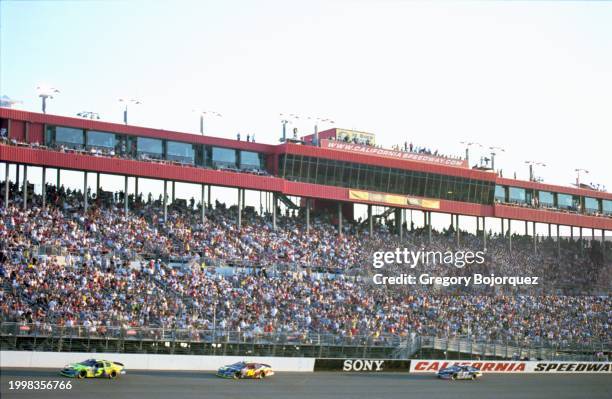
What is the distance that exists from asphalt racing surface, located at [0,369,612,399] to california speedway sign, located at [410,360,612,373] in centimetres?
219

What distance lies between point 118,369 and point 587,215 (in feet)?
209

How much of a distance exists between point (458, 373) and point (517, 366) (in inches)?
337

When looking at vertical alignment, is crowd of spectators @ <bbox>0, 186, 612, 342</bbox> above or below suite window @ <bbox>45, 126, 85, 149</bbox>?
below

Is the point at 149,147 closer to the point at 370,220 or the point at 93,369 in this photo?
the point at 370,220

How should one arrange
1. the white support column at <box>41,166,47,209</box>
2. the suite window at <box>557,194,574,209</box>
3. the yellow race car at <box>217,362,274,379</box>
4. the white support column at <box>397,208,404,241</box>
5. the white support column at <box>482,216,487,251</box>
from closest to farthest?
the yellow race car at <box>217,362,274,379</box>
the white support column at <box>41,166,47,209</box>
the white support column at <box>397,208,404,241</box>
the white support column at <box>482,216,487,251</box>
the suite window at <box>557,194,574,209</box>

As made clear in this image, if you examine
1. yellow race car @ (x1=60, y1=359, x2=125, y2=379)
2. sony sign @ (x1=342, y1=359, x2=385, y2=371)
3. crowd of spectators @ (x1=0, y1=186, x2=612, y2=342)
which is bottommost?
sony sign @ (x1=342, y1=359, x2=385, y2=371)

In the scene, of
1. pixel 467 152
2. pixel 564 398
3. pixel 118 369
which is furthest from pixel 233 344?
pixel 467 152

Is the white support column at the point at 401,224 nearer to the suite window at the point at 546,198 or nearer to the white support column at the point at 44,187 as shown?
the suite window at the point at 546,198

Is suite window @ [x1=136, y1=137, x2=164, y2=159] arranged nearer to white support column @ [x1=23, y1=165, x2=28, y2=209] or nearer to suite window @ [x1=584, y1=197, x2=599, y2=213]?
white support column @ [x1=23, y1=165, x2=28, y2=209]

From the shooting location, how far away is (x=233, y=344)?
170 feet

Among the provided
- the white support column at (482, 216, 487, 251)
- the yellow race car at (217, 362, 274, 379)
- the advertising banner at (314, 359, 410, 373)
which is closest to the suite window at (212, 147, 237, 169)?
the advertising banner at (314, 359, 410, 373)

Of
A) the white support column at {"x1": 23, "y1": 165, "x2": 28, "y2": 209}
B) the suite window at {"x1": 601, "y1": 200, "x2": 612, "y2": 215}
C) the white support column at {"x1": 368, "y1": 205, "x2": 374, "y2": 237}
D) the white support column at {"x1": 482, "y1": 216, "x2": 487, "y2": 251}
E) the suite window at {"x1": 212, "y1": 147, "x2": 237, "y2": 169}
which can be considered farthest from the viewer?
the suite window at {"x1": 601, "y1": 200, "x2": 612, "y2": 215}

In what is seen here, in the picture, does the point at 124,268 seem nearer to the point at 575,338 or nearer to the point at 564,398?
the point at 564,398

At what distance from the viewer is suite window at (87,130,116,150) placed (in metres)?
65.1
